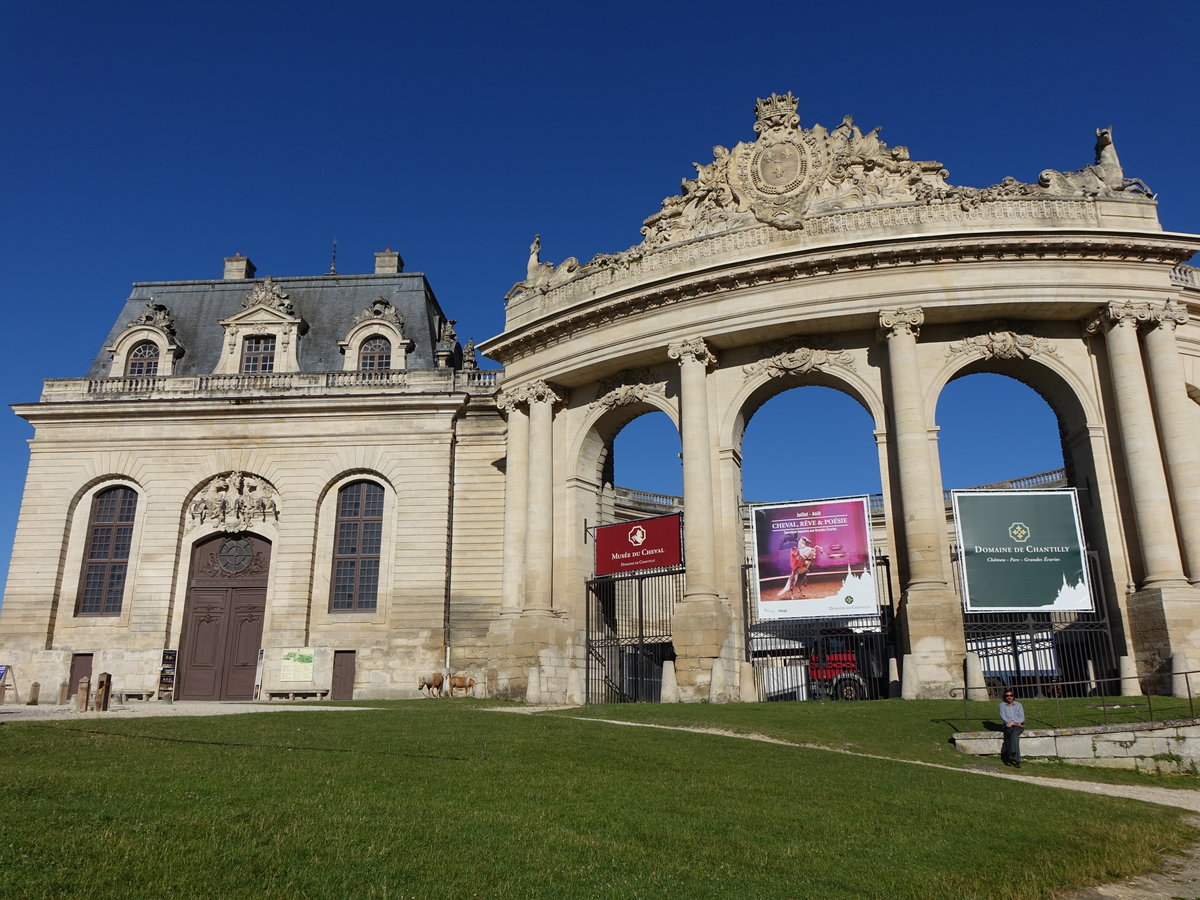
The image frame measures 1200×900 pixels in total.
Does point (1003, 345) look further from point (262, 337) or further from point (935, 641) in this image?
point (262, 337)

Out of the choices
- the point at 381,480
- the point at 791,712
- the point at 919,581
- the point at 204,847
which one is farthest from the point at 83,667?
the point at 204,847

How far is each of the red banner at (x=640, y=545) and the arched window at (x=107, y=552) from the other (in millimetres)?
19922

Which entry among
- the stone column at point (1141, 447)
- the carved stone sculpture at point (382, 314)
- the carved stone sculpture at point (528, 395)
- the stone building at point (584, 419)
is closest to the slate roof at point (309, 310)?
the stone building at point (584, 419)

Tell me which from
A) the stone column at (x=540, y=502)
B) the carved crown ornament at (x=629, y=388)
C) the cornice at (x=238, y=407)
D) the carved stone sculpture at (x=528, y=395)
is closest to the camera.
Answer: the stone column at (x=540, y=502)

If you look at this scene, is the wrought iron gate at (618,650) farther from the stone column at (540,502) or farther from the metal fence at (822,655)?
the metal fence at (822,655)

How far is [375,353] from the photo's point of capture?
1629 inches

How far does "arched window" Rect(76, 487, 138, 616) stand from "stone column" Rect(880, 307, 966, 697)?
29.9 m

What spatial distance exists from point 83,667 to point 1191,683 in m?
37.1

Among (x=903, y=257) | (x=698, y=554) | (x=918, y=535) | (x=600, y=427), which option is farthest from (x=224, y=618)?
(x=903, y=257)

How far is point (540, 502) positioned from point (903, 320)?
13.3m

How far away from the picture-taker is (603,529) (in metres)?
33.5

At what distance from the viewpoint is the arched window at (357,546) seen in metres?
37.6

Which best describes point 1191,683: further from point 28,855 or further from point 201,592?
point 201,592

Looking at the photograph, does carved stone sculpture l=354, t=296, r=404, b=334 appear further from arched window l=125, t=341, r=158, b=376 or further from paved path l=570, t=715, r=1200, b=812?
paved path l=570, t=715, r=1200, b=812
